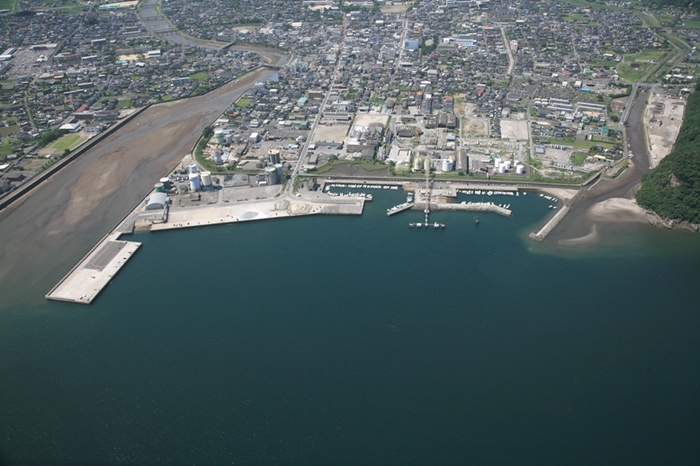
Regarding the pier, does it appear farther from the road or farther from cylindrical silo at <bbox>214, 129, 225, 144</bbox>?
cylindrical silo at <bbox>214, 129, 225, 144</bbox>

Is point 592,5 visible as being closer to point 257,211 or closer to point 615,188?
point 615,188

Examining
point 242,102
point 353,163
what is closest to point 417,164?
point 353,163

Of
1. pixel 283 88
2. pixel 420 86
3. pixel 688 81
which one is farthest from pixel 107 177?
pixel 688 81

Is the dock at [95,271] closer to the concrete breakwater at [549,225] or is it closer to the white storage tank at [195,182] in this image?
the white storage tank at [195,182]

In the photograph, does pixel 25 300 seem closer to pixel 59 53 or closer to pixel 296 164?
pixel 296 164

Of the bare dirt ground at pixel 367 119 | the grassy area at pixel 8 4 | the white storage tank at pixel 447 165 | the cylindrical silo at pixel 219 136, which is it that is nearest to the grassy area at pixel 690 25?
the bare dirt ground at pixel 367 119

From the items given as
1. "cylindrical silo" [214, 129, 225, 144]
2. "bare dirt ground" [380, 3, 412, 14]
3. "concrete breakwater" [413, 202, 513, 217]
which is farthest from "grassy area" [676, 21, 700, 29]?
"cylindrical silo" [214, 129, 225, 144]
